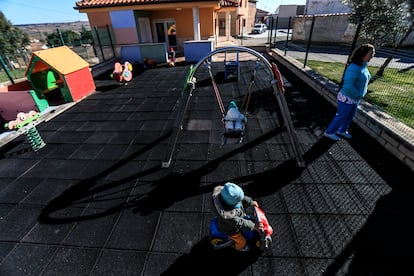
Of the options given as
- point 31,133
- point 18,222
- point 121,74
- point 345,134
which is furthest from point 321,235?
point 121,74

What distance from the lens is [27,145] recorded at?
16.4 ft

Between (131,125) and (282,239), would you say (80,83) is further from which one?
(282,239)

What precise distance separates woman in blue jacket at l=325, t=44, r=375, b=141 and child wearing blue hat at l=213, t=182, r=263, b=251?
3023 millimetres

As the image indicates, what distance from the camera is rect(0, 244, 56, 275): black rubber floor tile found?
2477 millimetres

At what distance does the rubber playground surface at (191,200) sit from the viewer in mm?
2465

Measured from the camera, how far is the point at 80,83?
7.78 metres

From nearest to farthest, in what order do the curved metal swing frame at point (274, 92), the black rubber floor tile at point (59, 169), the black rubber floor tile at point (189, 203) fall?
the black rubber floor tile at point (189, 203) → the curved metal swing frame at point (274, 92) → the black rubber floor tile at point (59, 169)

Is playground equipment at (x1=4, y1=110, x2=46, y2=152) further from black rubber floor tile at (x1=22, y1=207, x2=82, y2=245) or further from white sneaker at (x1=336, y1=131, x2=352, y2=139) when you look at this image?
white sneaker at (x1=336, y1=131, x2=352, y2=139)

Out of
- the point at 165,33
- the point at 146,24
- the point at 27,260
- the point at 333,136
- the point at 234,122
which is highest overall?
the point at 146,24

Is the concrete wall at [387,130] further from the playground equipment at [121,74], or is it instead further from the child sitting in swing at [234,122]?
the playground equipment at [121,74]

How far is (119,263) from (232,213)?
4.80ft

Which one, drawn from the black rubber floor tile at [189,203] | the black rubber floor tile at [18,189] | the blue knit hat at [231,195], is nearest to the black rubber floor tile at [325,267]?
the blue knit hat at [231,195]

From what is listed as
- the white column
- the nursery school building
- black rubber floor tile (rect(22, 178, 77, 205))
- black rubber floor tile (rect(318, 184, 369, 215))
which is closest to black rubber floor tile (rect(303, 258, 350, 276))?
black rubber floor tile (rect(318, 184, 369, 215))

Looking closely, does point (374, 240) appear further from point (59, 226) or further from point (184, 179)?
point (59, 226)
